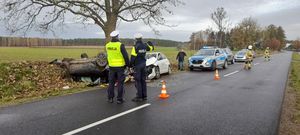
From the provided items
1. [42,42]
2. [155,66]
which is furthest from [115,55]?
[42,42]

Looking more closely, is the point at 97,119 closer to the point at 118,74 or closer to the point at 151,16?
the point at 118,74

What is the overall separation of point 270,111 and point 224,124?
210cm

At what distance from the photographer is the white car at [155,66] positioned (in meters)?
15.9

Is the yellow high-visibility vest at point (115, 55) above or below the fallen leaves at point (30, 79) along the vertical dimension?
above

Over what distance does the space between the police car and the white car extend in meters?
3.89


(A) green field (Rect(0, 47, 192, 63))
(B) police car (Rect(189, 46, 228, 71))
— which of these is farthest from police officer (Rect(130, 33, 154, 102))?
(B) police car (Rect(189, 46, 228, 71))

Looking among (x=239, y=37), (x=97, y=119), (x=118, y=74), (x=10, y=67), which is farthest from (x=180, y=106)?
(x=239, y=37)

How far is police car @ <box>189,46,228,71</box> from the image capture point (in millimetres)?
22163

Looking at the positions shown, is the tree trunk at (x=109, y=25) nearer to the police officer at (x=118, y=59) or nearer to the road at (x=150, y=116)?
the road at (x=150, y=116)

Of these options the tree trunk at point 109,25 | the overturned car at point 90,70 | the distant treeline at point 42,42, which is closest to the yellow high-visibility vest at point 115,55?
the overturned car at point 90,70

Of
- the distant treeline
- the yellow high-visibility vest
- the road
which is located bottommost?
the road

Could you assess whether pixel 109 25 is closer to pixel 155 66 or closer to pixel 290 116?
pixel 155 66

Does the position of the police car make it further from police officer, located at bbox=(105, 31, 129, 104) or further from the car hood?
police officer, located at bbox=(105, 31, 129, 104)

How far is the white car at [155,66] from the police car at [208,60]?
12.8 ft
